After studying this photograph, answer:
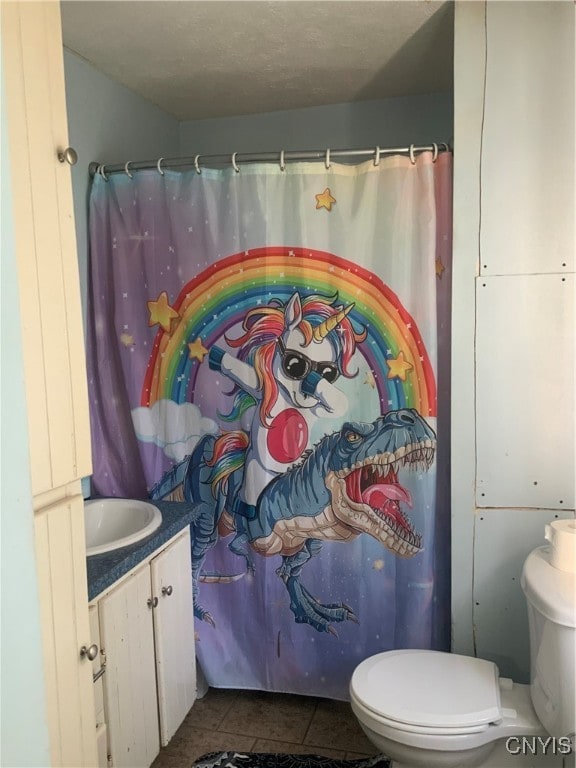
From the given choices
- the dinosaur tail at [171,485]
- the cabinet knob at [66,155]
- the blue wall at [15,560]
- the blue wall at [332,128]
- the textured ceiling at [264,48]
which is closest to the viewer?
the blue wall at [15,560]

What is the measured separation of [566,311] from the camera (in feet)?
6.00

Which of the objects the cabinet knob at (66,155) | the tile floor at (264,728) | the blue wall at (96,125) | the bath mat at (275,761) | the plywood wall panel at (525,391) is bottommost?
the tile floor at (264,728)

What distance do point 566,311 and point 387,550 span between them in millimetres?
951

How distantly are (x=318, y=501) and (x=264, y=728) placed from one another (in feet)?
2.60

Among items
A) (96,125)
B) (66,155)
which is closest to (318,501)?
(66,155)

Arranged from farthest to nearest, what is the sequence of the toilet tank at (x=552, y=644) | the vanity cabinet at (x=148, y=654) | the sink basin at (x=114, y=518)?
the sink basin at (x=114, y=518)
the vanity cabinet at (x=148, y=654)
the toilet tank at (x=552, y=644)

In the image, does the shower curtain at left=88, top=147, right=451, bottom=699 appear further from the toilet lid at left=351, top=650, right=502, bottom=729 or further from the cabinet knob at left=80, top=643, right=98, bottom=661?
the cabinet knob at left=80, top=643, right=98, bottom=661

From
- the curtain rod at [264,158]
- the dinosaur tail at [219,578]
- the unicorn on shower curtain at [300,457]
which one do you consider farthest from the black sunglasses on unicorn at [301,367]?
the dinosaur tail at [219,578]

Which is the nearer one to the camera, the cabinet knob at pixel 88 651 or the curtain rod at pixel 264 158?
the cabinet knob at pixel 88 651

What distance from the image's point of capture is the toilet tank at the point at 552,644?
1.42 metres

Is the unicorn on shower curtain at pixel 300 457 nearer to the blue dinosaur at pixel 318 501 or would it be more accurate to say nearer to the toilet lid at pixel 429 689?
the blue dinosaur at pixel 318 501

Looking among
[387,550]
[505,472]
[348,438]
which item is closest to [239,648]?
[387,550]

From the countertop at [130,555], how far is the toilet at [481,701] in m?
0.67

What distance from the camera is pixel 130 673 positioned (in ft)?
5.70
